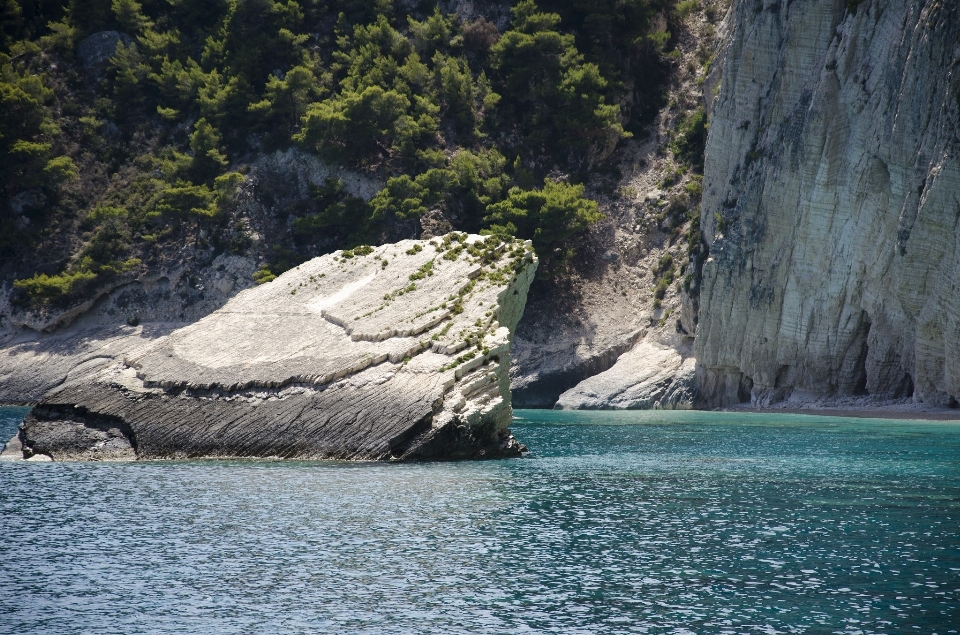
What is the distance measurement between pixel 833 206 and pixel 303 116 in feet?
134

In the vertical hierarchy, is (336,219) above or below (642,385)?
above

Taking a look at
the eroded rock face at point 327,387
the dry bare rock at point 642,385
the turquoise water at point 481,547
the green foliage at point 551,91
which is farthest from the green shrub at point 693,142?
the turquoise water at point 481,547

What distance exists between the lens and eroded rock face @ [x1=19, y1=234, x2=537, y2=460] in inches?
1147

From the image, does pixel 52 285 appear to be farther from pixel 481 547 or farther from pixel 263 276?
pixel 481 547

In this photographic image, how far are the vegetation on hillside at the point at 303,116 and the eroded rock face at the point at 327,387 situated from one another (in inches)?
1282

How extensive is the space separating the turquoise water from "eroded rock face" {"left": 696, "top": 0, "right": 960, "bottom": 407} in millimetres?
16828

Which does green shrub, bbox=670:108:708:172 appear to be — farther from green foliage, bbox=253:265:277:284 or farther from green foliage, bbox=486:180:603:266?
green foliage, bbox=253:265:277:284

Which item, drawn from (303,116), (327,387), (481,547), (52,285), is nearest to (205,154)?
(303,116)

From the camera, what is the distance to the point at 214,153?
240 ft

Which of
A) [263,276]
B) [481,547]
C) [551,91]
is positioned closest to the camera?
[481,547]

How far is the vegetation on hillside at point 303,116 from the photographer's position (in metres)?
70.8

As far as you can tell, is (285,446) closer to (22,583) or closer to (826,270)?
(22,583)

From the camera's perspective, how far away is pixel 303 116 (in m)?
74.4

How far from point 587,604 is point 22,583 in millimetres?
8703
